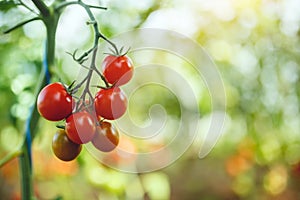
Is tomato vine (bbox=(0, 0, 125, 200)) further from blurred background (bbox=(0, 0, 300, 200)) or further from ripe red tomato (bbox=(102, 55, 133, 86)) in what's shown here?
blurred background (bbox=(0, 0, 300, 200))

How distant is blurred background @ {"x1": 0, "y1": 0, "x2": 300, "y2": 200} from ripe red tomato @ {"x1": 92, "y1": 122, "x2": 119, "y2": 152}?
2.59ft

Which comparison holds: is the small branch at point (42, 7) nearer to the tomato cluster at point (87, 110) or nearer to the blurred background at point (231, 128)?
the tomato cluster at point (87, 110)

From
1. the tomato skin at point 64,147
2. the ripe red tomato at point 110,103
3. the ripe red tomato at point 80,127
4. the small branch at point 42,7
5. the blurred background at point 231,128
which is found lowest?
the blurred background at point 231,128

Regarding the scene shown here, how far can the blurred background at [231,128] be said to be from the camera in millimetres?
1523

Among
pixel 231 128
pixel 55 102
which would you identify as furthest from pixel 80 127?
pixel 231 128

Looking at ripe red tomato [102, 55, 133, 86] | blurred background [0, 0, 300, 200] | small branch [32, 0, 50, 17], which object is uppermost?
small branch [32, 0, 50, 17]

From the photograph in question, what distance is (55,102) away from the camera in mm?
460

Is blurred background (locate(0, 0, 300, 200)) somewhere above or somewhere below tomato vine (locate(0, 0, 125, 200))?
below

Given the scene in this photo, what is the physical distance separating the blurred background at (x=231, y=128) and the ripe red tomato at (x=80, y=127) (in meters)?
0.80

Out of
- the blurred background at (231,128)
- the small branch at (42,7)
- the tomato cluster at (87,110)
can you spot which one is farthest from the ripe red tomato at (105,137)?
the blurred background at (231,128)

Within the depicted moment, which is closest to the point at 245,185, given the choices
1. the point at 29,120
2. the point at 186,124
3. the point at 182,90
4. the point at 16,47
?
the point at 186,124

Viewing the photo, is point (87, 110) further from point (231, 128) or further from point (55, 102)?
point (231, 128)

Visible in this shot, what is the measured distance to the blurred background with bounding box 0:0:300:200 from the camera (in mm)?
1523

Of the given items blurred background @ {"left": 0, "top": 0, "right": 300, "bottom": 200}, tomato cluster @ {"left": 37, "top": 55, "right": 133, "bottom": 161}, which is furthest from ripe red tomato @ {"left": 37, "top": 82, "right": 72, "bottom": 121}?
blurred background @ {"left": 0, "top": 0, "right": 300, "bottom": 200}
